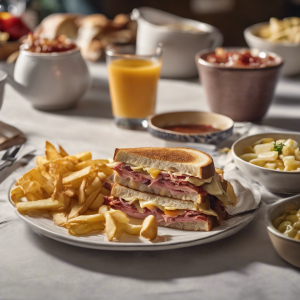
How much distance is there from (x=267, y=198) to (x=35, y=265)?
2.48 feet

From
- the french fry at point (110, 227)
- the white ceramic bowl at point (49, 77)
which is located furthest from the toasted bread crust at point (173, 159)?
the white ceramic bowl at point (49, 77)

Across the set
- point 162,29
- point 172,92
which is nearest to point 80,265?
point 172,92

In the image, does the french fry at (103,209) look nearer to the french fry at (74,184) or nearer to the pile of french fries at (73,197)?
the pile of french fries at (73,197)

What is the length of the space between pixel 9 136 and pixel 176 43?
123cm

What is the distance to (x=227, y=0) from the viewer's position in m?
6.24

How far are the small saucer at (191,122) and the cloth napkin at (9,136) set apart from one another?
0.60m

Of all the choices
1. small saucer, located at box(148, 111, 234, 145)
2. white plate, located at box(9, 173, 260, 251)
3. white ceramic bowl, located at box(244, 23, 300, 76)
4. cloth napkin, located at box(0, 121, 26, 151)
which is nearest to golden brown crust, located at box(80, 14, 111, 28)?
white ceramic bowl, located at box(244, 23, 300, 76)

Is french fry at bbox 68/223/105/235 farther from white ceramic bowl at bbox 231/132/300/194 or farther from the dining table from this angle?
white ceramic bowl at bbox 231/132/300/194

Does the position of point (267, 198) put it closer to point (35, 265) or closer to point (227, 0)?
point (35, 265)

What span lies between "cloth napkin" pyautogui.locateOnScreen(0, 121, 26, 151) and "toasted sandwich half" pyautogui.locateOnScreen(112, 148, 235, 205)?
2.53 feet

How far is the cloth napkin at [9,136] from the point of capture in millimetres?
1835

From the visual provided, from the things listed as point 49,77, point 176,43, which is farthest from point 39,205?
point 176,43

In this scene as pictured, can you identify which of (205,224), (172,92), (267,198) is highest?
(205,224)

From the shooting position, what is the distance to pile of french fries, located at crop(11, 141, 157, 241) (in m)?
1.09
